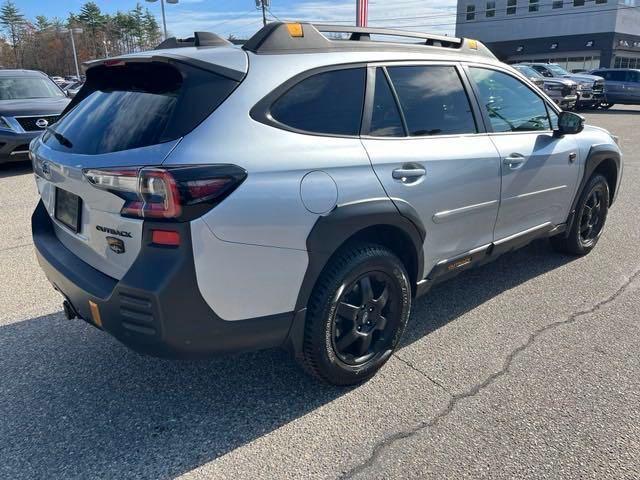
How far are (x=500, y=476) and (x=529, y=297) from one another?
6.71 feet

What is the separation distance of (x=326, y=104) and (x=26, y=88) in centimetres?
994

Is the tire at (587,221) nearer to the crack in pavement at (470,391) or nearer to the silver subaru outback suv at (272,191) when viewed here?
the crack in pavement at (470,391)

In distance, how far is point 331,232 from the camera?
2.42 m

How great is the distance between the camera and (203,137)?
7.00 ft

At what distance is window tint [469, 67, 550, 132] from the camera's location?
355 cm

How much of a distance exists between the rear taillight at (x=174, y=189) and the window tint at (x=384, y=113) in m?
0.95

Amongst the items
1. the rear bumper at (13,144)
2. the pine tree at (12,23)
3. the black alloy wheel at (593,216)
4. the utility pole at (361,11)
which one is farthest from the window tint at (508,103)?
the pine tree at (12,23)

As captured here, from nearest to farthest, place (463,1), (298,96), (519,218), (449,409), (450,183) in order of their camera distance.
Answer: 1. (298,96)
2. (449,409)
3. (450,183)
4. (519,218)
5. (463,1)

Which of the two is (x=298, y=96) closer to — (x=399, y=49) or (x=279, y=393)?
(x=399, y=49)

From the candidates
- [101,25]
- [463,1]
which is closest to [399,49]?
[463,1]

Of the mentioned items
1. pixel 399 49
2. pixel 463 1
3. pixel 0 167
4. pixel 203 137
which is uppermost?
pixel 463 1

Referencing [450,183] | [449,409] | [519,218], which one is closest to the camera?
[449,409]

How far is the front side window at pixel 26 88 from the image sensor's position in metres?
9.90

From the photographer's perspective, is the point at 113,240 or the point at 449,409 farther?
the point at 449,409
